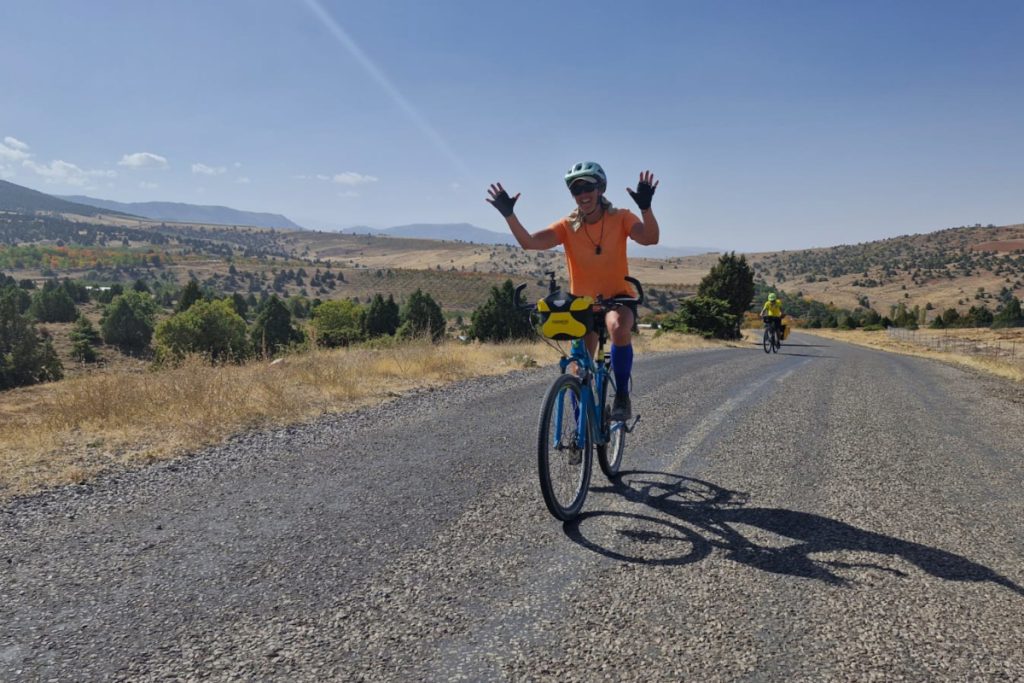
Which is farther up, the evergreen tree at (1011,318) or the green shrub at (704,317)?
the evergreen tree at (1011,318)

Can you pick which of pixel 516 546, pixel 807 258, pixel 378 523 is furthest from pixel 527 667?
pixel 807 258

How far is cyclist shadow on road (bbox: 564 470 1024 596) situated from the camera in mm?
3125

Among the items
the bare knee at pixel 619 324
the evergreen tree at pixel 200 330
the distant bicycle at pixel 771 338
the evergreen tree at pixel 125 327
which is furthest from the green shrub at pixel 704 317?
the evergreen tree at pixel 125 327

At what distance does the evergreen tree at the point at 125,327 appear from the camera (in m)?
87.6

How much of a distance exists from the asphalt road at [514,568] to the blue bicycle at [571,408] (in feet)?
0.74

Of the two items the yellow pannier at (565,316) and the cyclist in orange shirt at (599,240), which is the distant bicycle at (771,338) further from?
the yellow pannier at (565,316)

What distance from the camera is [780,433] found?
6348mm

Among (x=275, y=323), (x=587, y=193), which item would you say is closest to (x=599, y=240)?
(x=587, y=193)

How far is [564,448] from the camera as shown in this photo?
13.2 feet

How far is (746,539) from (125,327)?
103m

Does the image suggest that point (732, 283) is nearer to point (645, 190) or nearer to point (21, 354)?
point (645, 190)

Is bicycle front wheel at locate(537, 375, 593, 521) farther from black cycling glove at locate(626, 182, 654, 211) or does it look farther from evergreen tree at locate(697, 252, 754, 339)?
evergreen tree at locate(697, 252, 754, 339)

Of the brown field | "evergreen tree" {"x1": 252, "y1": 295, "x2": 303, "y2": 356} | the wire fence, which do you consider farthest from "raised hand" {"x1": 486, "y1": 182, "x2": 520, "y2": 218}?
the brown field

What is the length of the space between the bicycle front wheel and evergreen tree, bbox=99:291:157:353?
100730 millimetres
